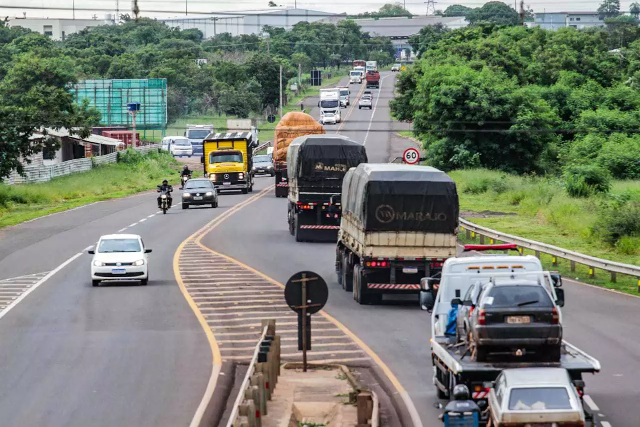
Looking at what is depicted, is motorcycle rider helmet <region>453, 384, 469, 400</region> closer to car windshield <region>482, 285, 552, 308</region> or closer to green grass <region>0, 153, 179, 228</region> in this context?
car windshield <region>482, 285, 552, 308</region>

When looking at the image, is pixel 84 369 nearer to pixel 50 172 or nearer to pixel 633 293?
pixel 633 293

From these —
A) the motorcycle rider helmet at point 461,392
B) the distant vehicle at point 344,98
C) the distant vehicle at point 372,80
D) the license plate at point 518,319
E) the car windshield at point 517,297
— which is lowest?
the motorcycle rider helmet at point 461,392

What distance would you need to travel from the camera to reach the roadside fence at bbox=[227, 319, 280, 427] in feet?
47.9

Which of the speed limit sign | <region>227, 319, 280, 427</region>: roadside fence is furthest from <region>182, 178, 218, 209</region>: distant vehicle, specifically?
<region>227, 319, 280, 427</region>: roadside fence

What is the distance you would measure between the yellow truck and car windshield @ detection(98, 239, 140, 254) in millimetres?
32774

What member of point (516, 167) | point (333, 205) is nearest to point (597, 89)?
point (516, 167)

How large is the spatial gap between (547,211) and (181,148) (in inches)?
2316

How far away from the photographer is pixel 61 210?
6047cm

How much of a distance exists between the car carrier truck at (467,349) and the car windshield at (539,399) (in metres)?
1.40

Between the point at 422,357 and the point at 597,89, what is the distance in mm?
69051

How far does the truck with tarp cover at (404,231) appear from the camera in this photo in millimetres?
28281

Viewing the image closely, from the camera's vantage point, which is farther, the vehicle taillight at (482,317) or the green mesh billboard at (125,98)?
the green mesh billboard at (125,98)

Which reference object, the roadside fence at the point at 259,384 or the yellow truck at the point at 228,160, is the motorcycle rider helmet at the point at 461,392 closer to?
the roadside fence at the point at 259,384

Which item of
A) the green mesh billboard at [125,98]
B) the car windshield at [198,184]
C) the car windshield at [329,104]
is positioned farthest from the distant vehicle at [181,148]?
the car windshield at [198,184]
